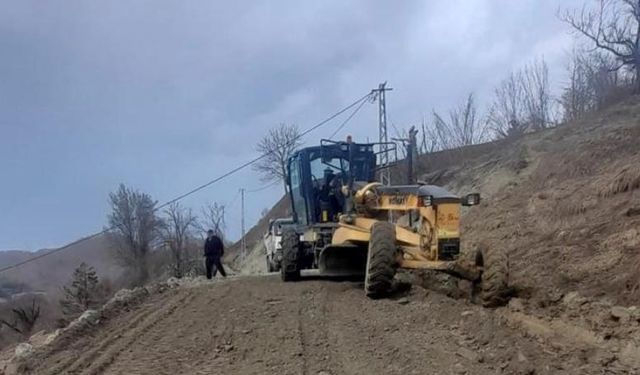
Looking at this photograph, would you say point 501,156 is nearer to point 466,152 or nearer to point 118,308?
point 466,152

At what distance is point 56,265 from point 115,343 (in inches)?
2384

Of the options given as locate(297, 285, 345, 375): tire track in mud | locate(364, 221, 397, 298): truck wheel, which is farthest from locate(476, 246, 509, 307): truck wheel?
locate(297, 285, 345, 375): tire track in mud

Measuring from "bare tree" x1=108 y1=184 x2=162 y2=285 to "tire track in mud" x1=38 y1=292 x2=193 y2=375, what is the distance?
50.1 m

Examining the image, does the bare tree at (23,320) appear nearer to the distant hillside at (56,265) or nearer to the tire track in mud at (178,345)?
the distant hillside at (56,265)

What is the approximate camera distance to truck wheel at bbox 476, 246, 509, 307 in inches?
363

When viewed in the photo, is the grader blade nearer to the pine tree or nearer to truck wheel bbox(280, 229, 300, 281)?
truck wheel bbox(280, 229, 300, 281)

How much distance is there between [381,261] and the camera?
10703mm

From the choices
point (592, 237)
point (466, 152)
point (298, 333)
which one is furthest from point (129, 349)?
point (466, 152)

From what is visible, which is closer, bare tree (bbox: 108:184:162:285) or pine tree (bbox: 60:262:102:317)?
pine tree (bbox: 60:262:102:317)

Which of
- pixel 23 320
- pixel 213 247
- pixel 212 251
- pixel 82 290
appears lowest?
pixel 23 320

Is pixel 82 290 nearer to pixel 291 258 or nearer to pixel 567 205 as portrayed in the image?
pixel 291 258

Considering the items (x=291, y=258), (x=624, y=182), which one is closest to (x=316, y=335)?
(x=291, y=258)

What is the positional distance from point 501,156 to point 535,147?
2006 mm

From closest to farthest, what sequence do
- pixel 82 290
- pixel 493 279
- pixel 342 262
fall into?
pixel 493 279 < pixel 342 262 < pixel 82 290
